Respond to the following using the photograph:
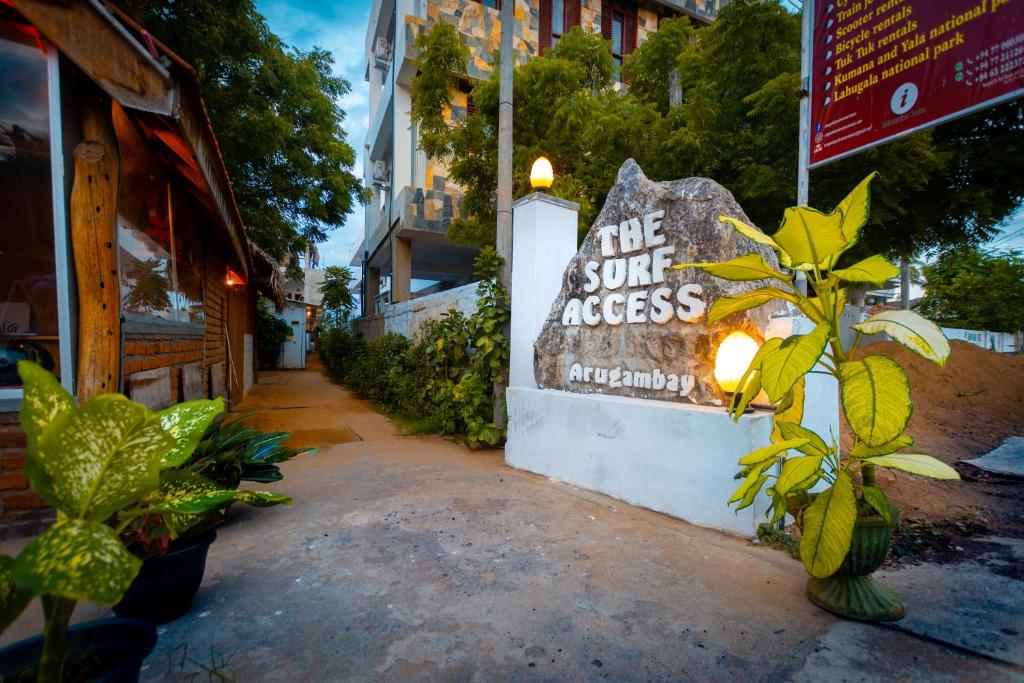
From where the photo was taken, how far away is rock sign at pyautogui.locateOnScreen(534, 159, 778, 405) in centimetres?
313

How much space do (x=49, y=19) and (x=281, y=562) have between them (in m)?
2.72

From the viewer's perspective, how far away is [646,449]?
10.5 ft

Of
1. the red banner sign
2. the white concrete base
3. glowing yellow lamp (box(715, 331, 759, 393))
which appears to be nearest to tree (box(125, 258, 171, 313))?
the white concrete base

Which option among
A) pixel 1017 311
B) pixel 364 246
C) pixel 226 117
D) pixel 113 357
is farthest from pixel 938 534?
pixel 1017 311

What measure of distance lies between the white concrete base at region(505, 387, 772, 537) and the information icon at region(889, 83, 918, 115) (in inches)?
140

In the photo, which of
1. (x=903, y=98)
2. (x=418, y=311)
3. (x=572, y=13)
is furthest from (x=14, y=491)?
(x=572, y=13)

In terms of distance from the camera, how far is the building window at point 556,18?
495 inches

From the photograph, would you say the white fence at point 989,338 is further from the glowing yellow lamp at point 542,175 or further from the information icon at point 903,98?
the glowing yellow lamp at point 542,175

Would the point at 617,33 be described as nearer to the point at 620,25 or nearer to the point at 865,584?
the point at 620,25

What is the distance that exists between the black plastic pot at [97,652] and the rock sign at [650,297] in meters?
2.95

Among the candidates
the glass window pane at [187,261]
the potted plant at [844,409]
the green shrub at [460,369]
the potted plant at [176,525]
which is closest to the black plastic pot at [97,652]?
the potted plant at [176,525]

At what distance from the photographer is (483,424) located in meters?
4.97

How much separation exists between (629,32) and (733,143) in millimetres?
8593

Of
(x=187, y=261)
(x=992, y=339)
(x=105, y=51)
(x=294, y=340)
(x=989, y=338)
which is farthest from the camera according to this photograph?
(x=992, y=339)
